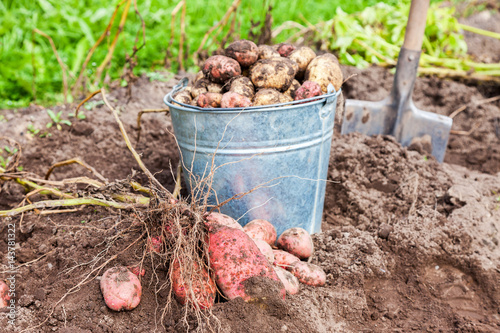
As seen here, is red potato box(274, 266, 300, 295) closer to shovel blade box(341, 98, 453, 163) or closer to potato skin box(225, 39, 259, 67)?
potato skin box(225, 39, 259, 67)

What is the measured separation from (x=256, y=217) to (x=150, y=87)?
192 centimetres

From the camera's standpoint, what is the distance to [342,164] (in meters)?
2.54

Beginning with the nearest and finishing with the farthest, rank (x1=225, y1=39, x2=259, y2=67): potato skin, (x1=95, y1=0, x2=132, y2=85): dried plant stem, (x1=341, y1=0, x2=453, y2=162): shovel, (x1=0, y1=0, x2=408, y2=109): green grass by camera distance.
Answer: (x1=225, y1=39, x2=259, y2=67): potato skin < (x1=341, y1=0, x2=453, y2=162): shovel < (x1=95, y1=0, x2=132, y2=85): dried plant stem < (x1=0, y1=0, x2=408, y2=109): green grass

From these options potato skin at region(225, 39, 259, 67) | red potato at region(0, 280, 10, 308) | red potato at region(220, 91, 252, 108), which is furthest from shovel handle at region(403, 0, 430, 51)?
red potato at region(0, 280, 10, 308)

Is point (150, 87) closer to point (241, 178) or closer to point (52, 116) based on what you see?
point (52, 116)

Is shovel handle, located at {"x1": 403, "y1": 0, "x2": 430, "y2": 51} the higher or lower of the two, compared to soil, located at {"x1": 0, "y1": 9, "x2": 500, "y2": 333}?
higher

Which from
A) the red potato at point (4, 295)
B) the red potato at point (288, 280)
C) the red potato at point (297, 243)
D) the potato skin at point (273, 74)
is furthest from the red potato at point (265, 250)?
the red potato at point (4, 295)

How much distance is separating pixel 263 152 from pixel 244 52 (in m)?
0.52

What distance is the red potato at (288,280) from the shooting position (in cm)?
162

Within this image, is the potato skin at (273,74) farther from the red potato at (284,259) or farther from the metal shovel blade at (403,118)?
the metal shovel blade at (403,118)

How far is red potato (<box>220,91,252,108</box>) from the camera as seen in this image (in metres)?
1.74

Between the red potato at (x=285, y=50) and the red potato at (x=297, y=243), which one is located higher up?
the red potato at (x=285, y=50)

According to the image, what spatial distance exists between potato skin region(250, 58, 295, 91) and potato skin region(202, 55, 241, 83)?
91 millimetres

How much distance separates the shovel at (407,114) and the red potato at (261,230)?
1.38 m
